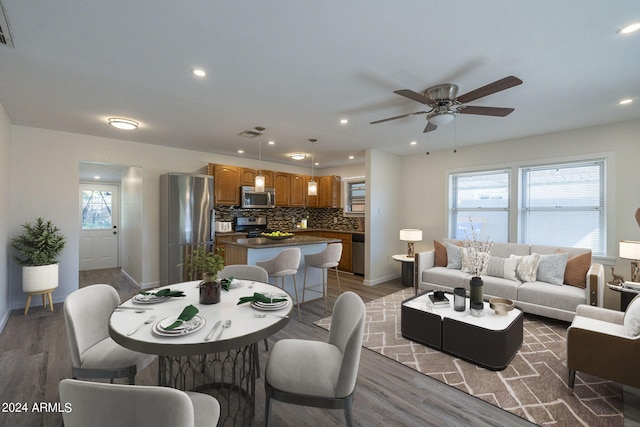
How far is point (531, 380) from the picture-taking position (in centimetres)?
232

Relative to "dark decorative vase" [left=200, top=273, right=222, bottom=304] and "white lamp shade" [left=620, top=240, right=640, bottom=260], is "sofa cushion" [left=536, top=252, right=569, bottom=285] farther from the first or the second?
"dark decorative vase" [left=200, top=273, right=222, bottom=304]

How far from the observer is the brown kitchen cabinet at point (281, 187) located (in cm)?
636

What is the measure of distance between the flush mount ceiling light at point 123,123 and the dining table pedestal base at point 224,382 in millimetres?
2987

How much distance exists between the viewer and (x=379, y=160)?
553 centimetres

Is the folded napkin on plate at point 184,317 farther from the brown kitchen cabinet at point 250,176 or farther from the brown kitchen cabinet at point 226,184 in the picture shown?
the brown kitchen cabinet at point 250,176

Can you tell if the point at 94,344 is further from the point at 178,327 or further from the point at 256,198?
the point at 256,198

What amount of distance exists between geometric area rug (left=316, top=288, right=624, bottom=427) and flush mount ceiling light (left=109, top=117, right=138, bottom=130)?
3570 mm

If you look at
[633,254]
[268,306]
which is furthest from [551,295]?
[268,306]

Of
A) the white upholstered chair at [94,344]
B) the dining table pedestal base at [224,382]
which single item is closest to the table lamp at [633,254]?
the dining table pedestal base at [224,382]

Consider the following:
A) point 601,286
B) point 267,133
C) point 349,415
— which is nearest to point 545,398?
point 349,415

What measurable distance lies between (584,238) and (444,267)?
192 centimetres

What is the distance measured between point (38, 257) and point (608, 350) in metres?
5.89

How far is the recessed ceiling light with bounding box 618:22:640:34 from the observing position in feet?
5.96

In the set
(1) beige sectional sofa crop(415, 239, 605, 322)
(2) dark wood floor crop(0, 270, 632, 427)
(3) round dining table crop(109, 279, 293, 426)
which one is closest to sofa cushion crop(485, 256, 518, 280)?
(1) beige sectional sofa crop(415, 239, 605, 322)
